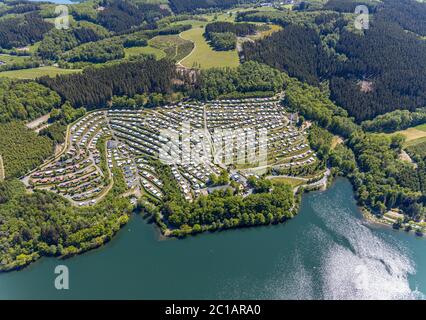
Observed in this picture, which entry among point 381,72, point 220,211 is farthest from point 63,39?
point 381,72

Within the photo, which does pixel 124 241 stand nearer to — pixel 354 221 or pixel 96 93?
pixel 354 221

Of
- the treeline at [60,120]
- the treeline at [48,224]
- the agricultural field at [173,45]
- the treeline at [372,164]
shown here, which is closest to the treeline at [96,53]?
the agricultural field at [173,45]

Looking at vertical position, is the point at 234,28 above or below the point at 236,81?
above

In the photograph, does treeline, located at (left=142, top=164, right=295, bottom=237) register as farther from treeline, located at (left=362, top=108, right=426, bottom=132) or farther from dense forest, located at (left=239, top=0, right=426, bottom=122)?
dense forest, located at (left=239, top=0, right=426, bottom=122)

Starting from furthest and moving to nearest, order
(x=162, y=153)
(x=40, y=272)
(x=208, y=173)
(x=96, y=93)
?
(x=96, y=93)
(x=162, y=153)
(x=208, y=173)
(x=40, y=272)

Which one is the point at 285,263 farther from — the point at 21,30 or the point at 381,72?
the point at 21,30

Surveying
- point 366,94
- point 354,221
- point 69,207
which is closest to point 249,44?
point 366,94

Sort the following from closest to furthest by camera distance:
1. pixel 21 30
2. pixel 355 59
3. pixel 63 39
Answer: pixel 355 59
pixel 63 39
pixel 21 30
